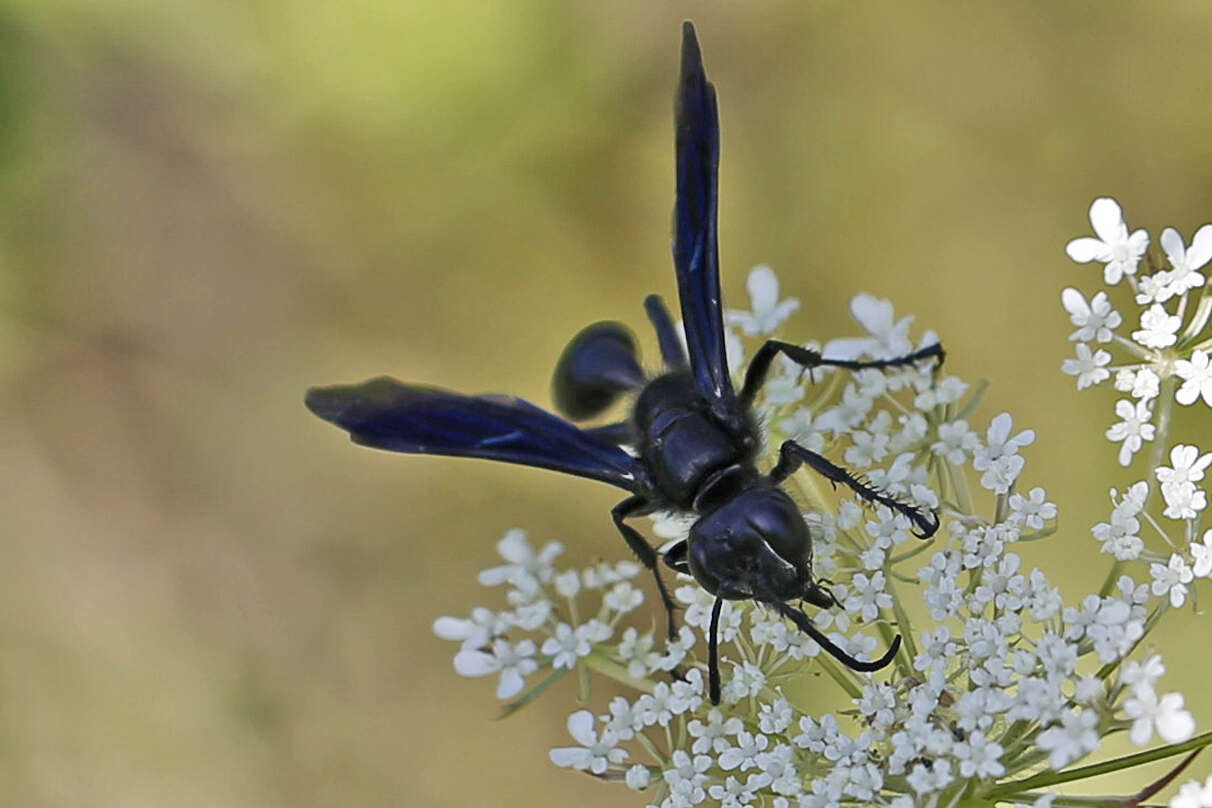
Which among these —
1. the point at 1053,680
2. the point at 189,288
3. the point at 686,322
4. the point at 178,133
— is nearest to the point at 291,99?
the point at 178,133

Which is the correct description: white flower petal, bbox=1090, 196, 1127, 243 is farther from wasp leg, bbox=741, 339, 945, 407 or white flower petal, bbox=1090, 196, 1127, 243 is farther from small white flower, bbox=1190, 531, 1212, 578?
small white flower, bbox=1190, 531, 1212, 578

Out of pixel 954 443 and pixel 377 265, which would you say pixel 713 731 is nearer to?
pixel 954 443

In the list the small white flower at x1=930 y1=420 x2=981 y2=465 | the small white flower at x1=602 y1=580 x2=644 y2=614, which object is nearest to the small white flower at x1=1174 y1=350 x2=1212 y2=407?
the small white flower at x1=930 y1=420 x2=981 y2=465

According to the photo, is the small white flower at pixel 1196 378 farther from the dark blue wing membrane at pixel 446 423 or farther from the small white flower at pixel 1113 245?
the dark blue wing membrane at pixel 446 423

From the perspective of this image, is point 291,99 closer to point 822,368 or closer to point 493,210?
point 493,210

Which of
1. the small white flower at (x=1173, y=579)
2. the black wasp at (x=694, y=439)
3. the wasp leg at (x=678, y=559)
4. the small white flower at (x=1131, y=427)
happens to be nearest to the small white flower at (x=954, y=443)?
the black wasp at (x=694, y=439)
